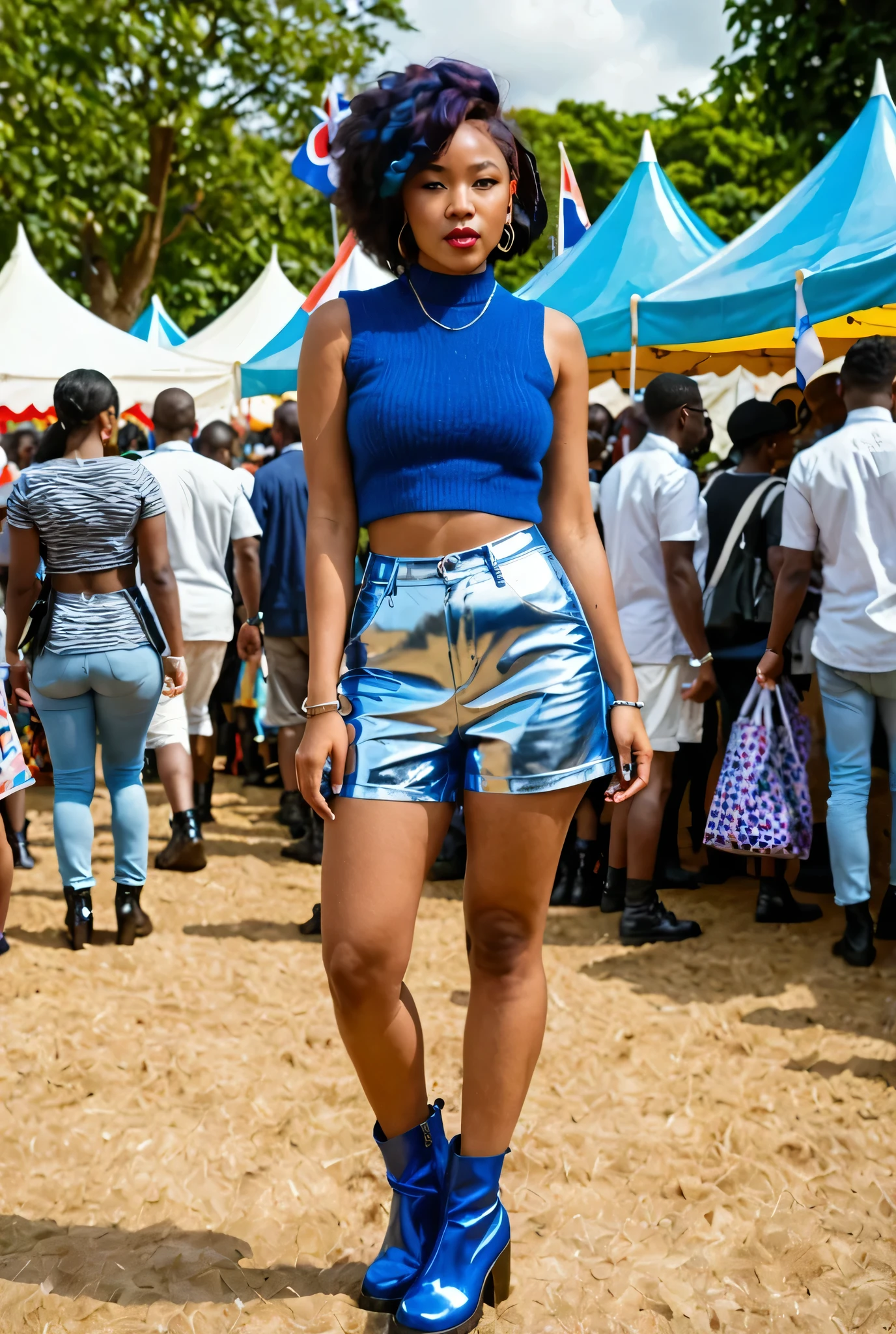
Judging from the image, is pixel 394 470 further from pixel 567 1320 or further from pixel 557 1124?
pixel 557 1124

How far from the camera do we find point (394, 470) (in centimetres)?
228

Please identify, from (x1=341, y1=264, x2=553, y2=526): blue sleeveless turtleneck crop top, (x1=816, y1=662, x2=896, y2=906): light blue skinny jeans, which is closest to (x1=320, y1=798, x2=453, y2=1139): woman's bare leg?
(x1=341, y1=264, x2=553, y2=526): blue sleeveless turtleneck crop top

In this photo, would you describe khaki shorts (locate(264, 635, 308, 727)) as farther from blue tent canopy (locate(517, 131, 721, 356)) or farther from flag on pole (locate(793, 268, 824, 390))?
flag on pole (locate(793, 268, 824, 390))

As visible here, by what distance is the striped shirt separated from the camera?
4.68 metres

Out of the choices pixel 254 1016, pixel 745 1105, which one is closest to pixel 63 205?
pixel 254 1016

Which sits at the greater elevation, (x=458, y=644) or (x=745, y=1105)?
(x=458, y=644)

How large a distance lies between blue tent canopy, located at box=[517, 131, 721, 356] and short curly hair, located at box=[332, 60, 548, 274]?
488cm

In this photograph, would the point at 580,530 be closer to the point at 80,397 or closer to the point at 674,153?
the point at 80,397

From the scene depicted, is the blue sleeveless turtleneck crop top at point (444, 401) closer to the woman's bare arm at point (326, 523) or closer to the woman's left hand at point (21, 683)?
the woman's bare arm at point (326, 523)

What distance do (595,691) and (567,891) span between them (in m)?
3.48

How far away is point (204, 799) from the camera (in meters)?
7.14

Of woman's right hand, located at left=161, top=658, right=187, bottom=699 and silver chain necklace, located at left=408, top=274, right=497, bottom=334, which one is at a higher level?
silver chain necklace, located at left=408, top=274, right=497, bottom=334

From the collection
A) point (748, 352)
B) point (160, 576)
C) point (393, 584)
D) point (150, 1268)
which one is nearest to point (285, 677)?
point (160, 576)

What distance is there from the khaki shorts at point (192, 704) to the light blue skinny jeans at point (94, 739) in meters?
0.86
